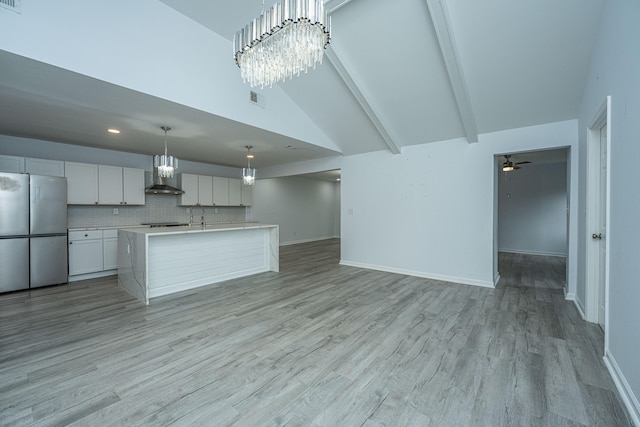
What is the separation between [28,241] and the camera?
13.4ft

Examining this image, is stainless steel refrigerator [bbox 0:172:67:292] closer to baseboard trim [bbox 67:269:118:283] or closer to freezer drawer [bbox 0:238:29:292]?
freezer drawer [bbox 0:238:29:292]

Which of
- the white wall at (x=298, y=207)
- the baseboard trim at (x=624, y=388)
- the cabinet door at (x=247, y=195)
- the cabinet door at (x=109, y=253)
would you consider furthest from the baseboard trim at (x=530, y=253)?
the cabinet door at (x=109, y=253)

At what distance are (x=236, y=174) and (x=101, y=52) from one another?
215 inches

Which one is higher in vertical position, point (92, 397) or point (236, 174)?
point (236, 174)

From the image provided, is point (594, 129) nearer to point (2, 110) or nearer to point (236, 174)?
point (2, 110)

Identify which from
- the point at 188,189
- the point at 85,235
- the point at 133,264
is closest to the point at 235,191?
the point at 188,189

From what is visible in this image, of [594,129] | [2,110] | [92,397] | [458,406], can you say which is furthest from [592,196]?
[2,110]

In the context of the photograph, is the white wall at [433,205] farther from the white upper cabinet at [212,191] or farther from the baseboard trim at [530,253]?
the baseboard trim at [530,253]

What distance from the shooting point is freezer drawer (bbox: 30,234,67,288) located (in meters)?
4.11

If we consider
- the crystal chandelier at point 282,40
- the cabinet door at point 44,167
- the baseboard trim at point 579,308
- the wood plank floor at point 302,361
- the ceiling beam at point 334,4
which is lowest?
the wood plank floor at point 302,361

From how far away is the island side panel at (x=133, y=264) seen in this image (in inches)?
139

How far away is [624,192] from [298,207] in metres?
8.40

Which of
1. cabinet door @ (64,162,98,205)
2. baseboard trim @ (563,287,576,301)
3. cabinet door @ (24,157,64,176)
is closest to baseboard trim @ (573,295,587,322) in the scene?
baseboard trim @ (563,287,576,301)

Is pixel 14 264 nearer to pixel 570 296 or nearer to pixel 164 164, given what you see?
pixel 164 164
